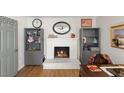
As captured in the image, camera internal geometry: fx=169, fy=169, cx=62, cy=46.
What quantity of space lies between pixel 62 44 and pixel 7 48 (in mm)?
1835

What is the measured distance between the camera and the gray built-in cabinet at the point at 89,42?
3.95 meters

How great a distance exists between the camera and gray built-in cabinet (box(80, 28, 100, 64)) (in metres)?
3.95

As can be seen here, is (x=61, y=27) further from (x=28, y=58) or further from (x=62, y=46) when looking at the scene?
(x=28, y=58)

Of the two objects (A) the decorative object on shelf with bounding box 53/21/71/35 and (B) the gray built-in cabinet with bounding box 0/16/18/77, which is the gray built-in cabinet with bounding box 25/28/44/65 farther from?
(B) the gray built-in cabinet with bounding box 0/16/18/77

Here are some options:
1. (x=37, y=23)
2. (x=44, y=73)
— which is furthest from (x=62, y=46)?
(x=44, y=73)

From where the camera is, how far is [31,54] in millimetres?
3930

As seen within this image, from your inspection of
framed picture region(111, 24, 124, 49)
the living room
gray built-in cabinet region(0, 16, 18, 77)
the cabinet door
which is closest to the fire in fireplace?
the living room

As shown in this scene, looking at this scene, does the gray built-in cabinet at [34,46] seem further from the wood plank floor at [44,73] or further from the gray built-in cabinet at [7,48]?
the gray built-in cabinet at [7,48]

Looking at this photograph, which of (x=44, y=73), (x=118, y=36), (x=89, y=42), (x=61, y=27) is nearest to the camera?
(x=118, y=36)

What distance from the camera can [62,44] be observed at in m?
4.25
